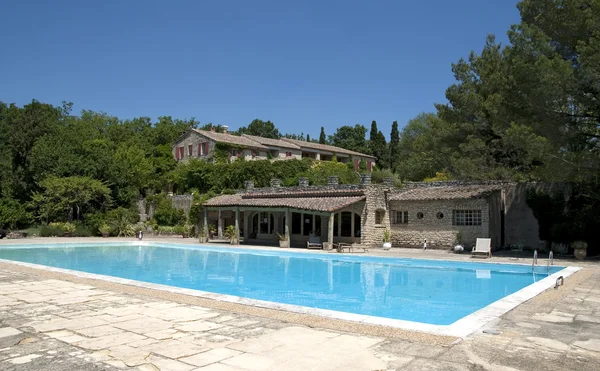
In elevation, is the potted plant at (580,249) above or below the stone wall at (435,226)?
below

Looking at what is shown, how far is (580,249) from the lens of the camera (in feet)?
60.8

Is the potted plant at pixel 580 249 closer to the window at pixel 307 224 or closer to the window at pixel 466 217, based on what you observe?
the window at pixel 466 217

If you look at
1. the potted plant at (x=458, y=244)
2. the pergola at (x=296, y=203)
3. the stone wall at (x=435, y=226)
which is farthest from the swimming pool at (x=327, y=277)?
the stone wall at (x=435, y=226)

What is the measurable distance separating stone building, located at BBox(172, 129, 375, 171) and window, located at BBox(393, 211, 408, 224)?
21544 millimetres

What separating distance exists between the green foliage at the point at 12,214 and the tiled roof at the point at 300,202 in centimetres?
1527

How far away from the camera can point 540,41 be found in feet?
62.6

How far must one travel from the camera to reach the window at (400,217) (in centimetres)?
2517

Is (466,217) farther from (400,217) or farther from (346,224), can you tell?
(346,224)

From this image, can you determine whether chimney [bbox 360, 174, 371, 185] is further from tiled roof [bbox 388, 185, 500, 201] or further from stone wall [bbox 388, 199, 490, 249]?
stone wall [bbox 388, 199, 490, 249]

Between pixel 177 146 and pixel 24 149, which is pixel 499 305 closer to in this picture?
pixel 24 149

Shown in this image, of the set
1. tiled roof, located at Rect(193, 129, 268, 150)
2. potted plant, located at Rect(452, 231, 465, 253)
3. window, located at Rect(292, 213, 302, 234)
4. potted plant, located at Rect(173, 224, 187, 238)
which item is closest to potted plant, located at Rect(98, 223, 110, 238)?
potted plant, located at Rect(173, 224, 187, 238)

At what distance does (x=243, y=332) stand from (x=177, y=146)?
44.7 meters

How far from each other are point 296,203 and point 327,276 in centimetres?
933

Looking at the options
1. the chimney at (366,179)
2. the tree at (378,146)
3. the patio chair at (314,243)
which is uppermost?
the tree at (378,146)
